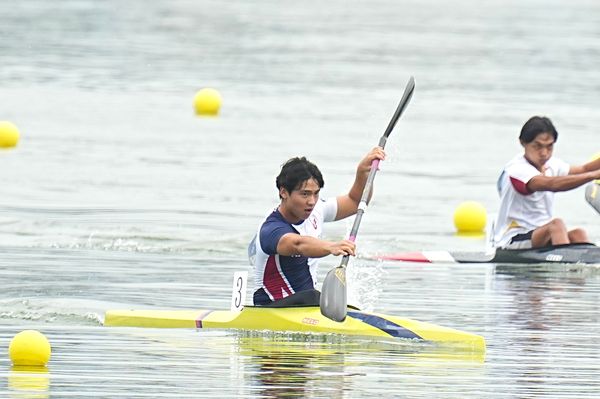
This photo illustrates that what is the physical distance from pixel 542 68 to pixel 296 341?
29548 mm

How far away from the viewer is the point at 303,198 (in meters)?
11.8

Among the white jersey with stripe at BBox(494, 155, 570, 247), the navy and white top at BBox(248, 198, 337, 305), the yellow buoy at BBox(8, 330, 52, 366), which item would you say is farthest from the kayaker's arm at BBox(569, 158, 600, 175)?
the yellow buoy at BBox(8, 330, 52, 366)

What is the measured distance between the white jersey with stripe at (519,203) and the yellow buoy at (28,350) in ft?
21.7

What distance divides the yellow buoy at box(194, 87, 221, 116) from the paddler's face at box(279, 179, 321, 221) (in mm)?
17220

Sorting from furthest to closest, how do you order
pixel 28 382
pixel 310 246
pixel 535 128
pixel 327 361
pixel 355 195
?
pixel 535 128 → pixel 355 195 → pixel 310 246 → pixel 327 361 → pixel 28 382

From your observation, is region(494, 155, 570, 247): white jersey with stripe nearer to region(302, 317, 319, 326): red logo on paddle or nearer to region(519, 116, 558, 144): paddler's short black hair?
region(519, 116, 558, 144): paddler's short black hair

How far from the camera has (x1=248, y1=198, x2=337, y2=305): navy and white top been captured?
1198 centimetres

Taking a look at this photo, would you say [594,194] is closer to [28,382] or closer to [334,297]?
[334,297]

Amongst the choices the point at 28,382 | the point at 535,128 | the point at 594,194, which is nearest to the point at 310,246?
the point at 28,382

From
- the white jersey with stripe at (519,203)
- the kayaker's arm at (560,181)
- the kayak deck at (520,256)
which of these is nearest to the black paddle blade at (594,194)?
the white jersey with stripe at (519,203)

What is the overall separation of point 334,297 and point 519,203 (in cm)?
514

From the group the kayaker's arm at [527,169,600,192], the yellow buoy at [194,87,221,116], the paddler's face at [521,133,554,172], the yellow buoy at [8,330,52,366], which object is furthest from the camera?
the yellow buoy at [194,87,221,116]

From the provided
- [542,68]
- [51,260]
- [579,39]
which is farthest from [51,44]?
[51,260]

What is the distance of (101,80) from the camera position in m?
34.0
